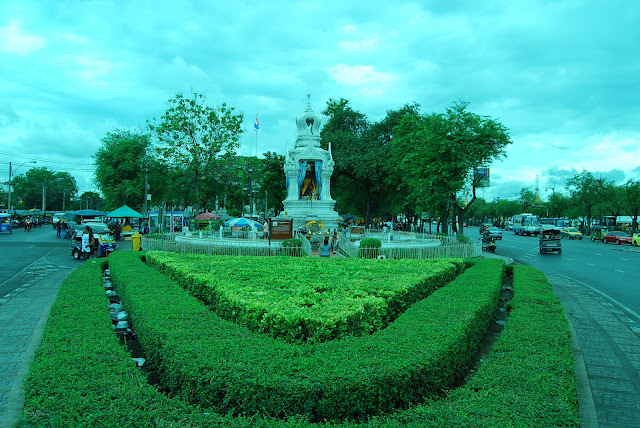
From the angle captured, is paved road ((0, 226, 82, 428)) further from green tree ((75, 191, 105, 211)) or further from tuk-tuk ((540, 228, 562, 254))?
green tree ((75, 191, 105, 211))

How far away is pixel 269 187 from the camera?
55969mm

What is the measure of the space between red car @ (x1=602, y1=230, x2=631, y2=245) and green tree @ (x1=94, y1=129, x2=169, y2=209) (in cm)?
4920

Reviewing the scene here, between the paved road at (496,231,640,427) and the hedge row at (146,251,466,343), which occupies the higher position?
the hedge row at (146,251,466,343)

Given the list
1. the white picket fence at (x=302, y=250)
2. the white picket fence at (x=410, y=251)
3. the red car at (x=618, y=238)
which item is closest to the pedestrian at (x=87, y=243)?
the white picket fence at (x=302, y=250)

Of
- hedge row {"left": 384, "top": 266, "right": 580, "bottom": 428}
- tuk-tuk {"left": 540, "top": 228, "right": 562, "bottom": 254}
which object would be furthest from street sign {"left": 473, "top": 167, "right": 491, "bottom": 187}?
hedge row {"left": 384, "top": 266, "right": 580, "bottom": 428}

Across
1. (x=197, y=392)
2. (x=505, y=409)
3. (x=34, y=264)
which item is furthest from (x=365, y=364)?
(x=34, y=264)

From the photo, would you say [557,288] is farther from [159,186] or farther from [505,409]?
[159,186]

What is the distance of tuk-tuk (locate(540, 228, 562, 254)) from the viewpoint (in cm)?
3080

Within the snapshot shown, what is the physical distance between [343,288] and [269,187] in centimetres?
4656

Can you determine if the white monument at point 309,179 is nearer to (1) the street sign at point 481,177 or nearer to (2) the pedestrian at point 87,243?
(1) the street sign at point 481,177

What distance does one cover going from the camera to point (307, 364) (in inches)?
219

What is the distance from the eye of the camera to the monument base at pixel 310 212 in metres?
34.7

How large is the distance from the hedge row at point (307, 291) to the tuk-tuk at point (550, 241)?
1800cm

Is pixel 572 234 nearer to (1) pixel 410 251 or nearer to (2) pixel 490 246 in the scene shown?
(2) pixel 490 246
